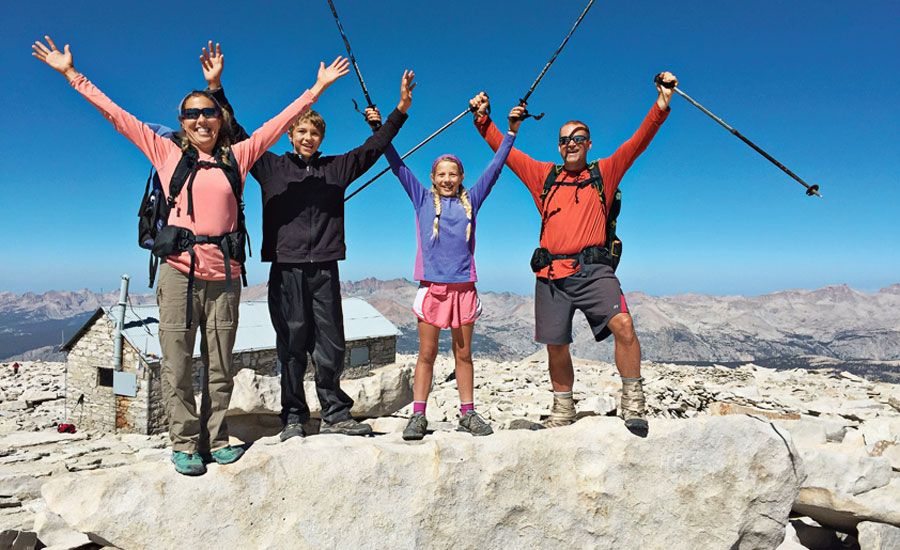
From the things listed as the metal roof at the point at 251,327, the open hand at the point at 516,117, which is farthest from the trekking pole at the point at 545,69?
the metal roof at the point at 251,327

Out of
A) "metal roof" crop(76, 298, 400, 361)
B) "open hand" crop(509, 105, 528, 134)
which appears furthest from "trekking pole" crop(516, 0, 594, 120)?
"metal roof" crop(76, 298, 400, 361)

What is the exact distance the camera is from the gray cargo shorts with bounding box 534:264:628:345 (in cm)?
545

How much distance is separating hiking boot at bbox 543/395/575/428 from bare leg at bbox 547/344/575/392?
0.13 m

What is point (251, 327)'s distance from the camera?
76.0 feet

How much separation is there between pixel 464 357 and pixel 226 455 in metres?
2.47

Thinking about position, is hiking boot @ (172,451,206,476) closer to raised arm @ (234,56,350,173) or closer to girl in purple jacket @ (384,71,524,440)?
girl in purple jacket @ (384,71,524,440)

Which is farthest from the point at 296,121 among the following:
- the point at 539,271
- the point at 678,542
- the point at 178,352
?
the point at 678,542

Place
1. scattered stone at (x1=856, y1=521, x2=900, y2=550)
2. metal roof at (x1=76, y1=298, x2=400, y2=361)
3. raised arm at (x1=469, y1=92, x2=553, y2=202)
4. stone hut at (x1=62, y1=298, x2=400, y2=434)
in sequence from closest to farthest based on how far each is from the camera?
1. raised arm at (x1=469, y1=92, x2=553, y2=202)
2. scattered stone at (x1=856, y1=521, x2=900, y2=550)
3. stone hut at (x1=62, y1=298, x2=400, y2=434)
4. metal roof at (x1=76, y1=298, x2=400, y2=361)

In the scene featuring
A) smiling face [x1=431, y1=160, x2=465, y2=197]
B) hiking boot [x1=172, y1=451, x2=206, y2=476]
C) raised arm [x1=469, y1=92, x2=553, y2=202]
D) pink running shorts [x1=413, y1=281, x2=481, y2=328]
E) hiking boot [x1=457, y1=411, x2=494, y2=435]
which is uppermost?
raised arm [x1=469, y1=92, x2=553, y2=202]

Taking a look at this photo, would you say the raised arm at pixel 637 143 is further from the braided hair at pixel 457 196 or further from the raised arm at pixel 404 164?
the raised arm at pixel 404 164

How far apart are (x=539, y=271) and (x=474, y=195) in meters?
1.11

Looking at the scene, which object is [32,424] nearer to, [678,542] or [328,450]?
[328,450]

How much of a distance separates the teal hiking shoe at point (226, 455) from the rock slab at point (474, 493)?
0.08m

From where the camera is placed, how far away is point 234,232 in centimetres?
493
